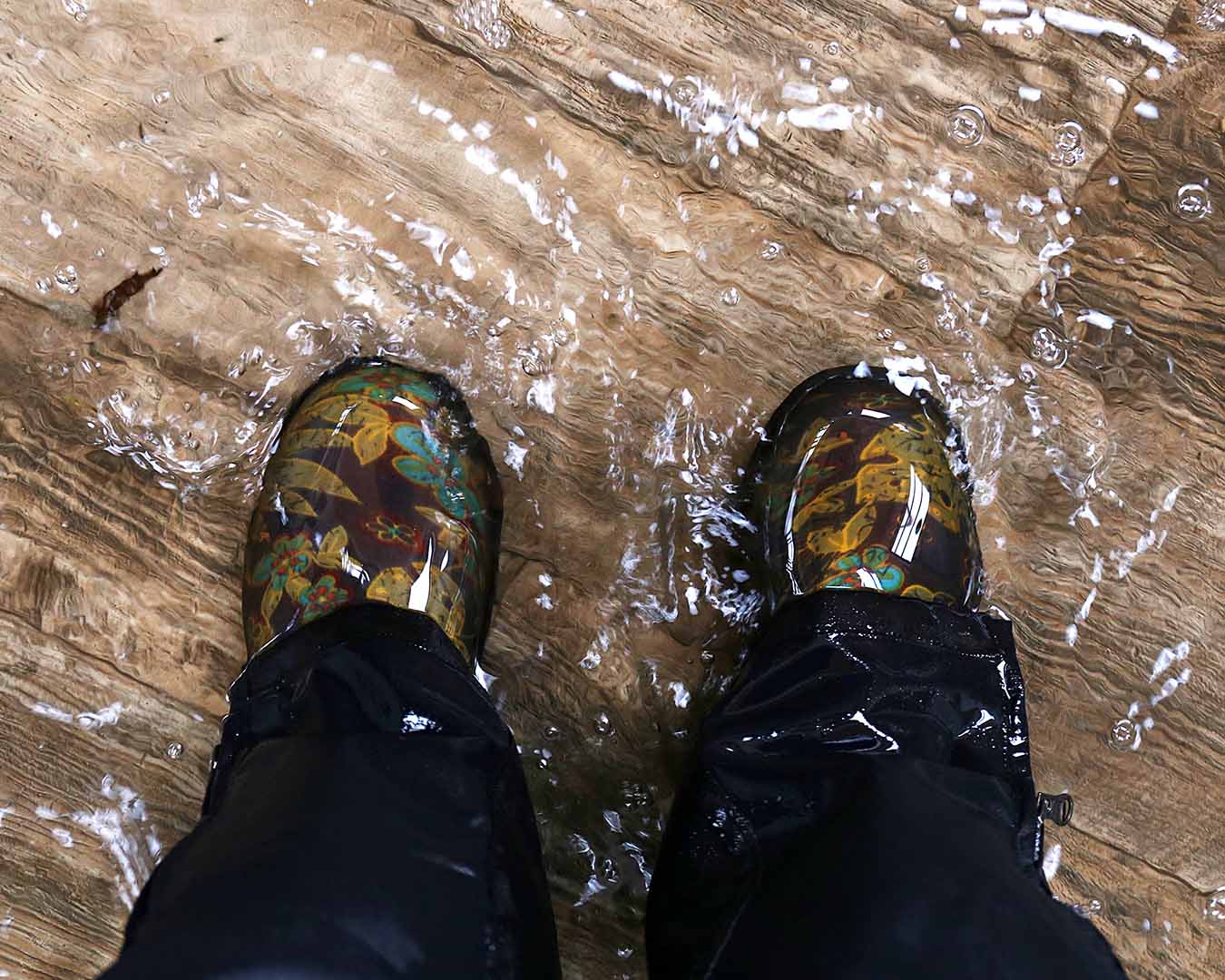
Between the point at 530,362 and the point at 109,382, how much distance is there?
43cm

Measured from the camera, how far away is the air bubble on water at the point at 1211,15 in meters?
0.96

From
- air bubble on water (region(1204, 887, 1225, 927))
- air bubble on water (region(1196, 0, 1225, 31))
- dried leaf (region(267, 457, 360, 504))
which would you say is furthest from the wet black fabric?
air bubble on water (region(1196, 0, 1225, 31))

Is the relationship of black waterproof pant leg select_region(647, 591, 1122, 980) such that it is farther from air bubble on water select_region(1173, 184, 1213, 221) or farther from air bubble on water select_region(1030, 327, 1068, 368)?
air bubble on water select_region(1173, 184, 1213, 221)

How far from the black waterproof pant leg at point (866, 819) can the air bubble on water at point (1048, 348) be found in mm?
319

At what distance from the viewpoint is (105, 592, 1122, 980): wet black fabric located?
0.58m

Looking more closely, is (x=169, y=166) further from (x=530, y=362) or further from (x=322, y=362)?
(x=530, y=362)

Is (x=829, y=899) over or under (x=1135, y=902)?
over

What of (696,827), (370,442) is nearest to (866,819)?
(696,827)

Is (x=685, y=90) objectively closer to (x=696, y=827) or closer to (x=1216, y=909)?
(x=696, y=827)

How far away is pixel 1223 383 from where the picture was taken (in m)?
0.97

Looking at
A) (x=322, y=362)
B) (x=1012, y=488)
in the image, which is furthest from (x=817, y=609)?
(x=322, y=362)

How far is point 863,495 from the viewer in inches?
36.4

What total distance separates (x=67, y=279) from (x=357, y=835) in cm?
68

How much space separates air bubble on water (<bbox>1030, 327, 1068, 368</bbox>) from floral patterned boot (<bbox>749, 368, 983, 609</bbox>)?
0.12 m
